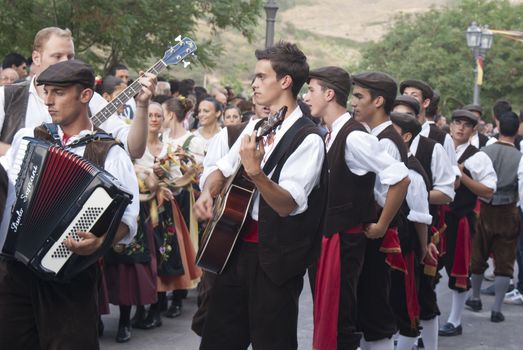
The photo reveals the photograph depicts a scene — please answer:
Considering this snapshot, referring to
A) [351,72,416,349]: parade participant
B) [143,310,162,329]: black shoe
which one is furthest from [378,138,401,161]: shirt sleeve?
[143,310,162,329]: black shoe

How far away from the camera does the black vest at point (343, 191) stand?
580 centimetres

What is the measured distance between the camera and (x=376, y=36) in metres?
126

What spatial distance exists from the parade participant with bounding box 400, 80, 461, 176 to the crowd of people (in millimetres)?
19

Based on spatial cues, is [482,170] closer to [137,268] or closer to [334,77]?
[137,268]

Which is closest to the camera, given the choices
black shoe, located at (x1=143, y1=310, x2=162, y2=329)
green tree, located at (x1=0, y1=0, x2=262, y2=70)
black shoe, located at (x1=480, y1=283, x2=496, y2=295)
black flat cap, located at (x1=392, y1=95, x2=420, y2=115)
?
black flat cap, located at (x1=392, y1=95, x2=420, y2=115)

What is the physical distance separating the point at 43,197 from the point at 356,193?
7.31ft

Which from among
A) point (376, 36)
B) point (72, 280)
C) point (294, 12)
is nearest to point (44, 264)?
point (72, 280)

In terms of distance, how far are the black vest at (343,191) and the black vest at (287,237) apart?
0.97 meters

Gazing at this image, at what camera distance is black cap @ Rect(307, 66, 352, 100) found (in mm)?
5770

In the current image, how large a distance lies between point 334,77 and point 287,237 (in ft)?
4.65

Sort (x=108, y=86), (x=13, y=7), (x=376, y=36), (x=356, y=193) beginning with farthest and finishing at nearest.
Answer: (x=376, y=36) → (x=13, y=7) → (x=108, y=86) → (x=356, y=193)

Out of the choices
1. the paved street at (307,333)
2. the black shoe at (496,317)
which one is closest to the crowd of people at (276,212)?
the paved street at (307,333)

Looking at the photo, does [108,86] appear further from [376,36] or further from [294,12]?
[294,12]

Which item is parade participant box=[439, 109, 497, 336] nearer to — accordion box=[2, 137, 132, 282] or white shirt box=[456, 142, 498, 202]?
white shirt box=[456, 142, 498, 202]
